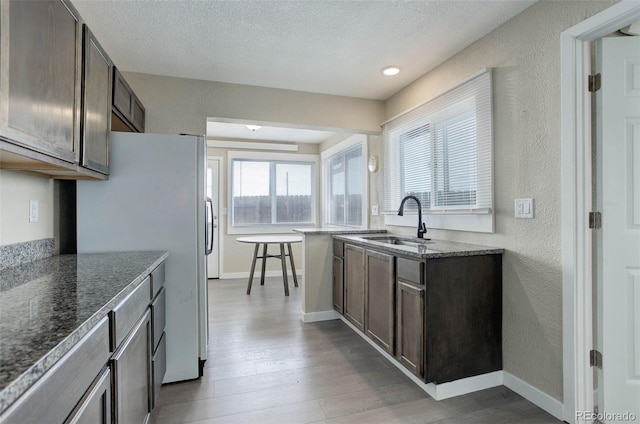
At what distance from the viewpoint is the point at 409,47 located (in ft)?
7.90

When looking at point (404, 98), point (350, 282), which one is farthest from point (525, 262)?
point (404, 98)

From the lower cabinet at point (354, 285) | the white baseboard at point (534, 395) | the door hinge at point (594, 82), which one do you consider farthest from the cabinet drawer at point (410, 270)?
the door hinge at point (594, 82)

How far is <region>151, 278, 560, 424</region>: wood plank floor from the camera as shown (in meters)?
1.78

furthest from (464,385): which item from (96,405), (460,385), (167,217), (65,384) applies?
(167,217)

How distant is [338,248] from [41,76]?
2.58m

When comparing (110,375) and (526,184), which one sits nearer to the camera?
(110,375)

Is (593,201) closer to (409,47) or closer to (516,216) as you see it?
(516,216)

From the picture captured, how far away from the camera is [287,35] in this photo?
7.32ft

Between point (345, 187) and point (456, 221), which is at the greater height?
point (345, 187)

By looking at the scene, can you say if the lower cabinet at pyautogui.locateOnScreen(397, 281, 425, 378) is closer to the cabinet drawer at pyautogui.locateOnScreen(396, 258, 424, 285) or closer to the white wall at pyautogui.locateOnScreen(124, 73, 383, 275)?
the cabinet drawer at pyautogui.locateOnScreen(396, 258, 424, 285)

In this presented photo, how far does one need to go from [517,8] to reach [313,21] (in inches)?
49.8

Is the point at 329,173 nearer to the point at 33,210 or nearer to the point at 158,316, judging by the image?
the point at 158,316

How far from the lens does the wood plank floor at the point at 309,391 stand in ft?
5.84

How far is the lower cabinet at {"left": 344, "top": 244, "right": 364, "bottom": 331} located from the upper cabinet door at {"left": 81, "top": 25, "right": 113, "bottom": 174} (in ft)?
6.53
